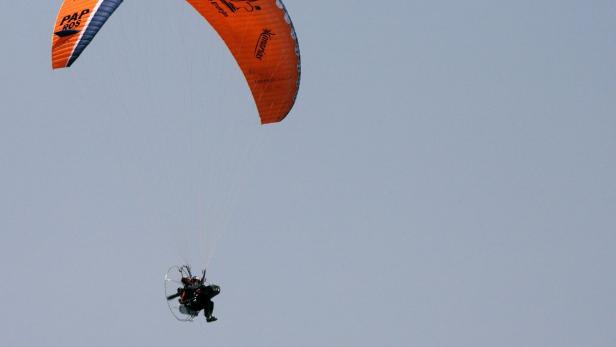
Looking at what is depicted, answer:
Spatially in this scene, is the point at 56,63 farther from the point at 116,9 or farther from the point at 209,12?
the point at 209,12

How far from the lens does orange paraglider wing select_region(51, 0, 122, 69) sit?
48969 mm

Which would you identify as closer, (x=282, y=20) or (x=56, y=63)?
(x=56, y=63)

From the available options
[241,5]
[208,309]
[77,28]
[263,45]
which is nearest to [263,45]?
[263,45]

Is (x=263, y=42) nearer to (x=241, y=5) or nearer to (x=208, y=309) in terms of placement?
(x=241, y=5)

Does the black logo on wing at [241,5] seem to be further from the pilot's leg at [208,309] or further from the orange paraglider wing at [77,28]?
the pilot's leg at [208,309]

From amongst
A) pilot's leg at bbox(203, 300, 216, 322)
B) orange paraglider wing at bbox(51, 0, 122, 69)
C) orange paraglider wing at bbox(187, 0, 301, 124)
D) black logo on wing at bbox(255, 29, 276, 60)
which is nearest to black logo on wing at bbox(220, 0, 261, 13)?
orange paraglider wing at bbox(187, 0, 301, 124)

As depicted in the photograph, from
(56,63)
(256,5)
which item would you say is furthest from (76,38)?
(256,5)

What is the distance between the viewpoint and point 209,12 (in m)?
54.8

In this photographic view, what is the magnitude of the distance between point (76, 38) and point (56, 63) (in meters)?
0.74

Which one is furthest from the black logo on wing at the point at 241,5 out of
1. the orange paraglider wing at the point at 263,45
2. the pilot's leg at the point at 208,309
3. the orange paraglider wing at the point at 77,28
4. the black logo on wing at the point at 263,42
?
the pilot's leg at the point at 208,309

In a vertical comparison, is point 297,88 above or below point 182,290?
above

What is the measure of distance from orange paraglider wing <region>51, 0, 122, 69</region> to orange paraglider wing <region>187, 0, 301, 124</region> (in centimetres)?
473

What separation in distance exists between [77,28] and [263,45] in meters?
6.40

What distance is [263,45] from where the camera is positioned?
54.4 metres
